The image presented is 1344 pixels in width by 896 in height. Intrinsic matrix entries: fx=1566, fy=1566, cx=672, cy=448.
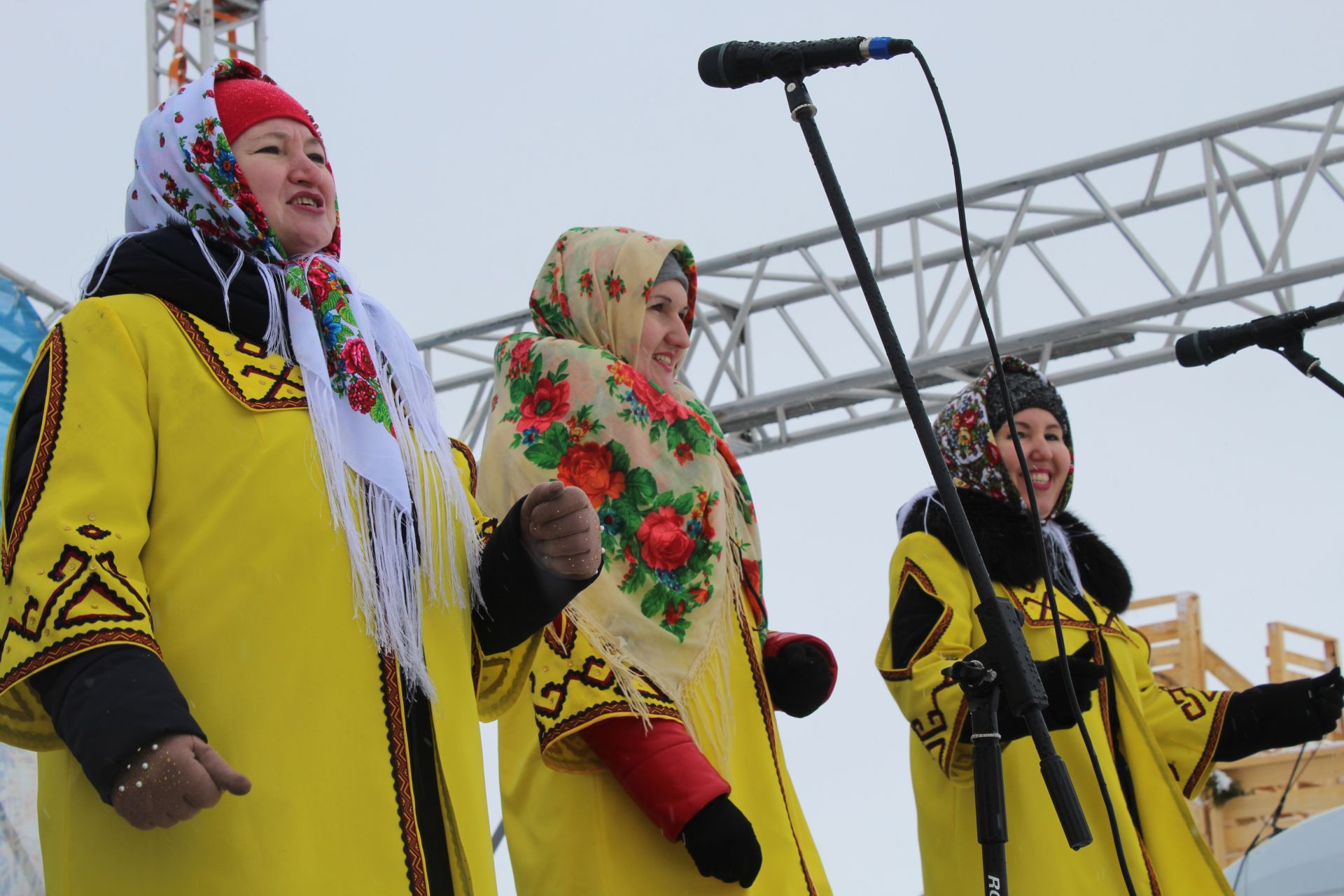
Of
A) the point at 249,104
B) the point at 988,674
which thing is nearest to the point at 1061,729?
the point at 988,674

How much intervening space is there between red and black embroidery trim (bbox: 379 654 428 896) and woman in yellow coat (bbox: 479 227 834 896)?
2.43 ft

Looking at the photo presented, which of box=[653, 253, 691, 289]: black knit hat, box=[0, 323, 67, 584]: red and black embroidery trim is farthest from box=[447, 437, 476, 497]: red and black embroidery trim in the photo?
box=[653, 253, 691, 289]: black knit hat

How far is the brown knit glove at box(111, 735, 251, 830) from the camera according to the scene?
1.61m

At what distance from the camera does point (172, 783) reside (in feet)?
5.26

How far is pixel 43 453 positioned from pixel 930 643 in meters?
1.92

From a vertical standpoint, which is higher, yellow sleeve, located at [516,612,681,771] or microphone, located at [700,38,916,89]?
microphone, located at [700,38,916,89]

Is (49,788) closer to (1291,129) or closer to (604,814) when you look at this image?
(604,814)

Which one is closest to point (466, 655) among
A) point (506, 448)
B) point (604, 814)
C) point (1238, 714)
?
point (604, 814)

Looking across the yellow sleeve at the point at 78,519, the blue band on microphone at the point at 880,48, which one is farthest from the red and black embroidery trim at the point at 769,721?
the yellow sleeve at the point at 78,519

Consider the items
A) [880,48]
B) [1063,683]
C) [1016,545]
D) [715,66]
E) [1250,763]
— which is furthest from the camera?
[1250,763]

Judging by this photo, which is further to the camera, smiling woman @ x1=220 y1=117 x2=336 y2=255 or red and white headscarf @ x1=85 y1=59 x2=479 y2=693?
smiling woman @ x1=220 y1=117 x2=336 y2=255

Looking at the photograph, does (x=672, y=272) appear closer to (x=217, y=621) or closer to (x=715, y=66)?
(x=715, y=66)

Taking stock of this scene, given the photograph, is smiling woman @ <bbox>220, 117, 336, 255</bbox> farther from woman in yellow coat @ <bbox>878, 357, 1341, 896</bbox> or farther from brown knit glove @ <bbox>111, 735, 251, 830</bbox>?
woman in yellow coat @ <bbox>878, 357, 1341, 896</bbox>

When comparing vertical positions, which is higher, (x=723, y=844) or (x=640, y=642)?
(x=640, y=642)
